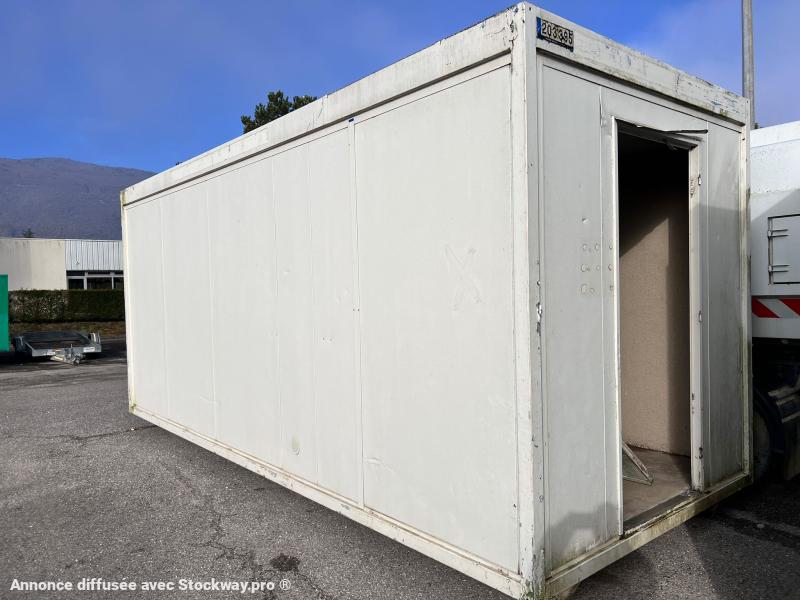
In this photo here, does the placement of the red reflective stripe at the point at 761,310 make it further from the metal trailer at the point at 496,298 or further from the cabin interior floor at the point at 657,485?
the cabin interior floor at the point at 657,485

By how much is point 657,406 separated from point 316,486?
2747mm

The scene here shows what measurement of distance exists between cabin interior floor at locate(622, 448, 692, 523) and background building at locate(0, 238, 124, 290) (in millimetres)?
25469

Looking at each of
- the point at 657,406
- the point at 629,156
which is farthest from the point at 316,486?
the point at 629,156

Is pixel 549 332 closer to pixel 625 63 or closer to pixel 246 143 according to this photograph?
pixel 625 63

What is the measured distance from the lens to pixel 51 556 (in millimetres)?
3576

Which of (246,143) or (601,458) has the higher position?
(246,143)

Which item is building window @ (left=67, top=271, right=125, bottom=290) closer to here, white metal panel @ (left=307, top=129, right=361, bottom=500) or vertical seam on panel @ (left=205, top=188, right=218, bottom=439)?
vertical seam on panel @ (left=205, top=188, right=218, bottom=439)

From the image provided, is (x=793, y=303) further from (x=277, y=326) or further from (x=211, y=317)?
(x=211, y=317)

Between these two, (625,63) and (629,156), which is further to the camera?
(629,156)

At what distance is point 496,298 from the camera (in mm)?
2623

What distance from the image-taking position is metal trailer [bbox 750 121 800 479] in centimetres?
391

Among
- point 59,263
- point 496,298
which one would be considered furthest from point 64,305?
point 496,298

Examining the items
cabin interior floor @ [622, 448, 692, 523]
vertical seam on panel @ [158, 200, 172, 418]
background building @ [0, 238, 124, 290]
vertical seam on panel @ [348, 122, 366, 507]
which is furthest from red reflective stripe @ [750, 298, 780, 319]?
background building @ [0, 238, 124, 290]

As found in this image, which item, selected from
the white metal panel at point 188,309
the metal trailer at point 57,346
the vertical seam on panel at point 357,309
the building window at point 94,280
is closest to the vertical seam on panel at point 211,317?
the white metal panel at point 188,309
